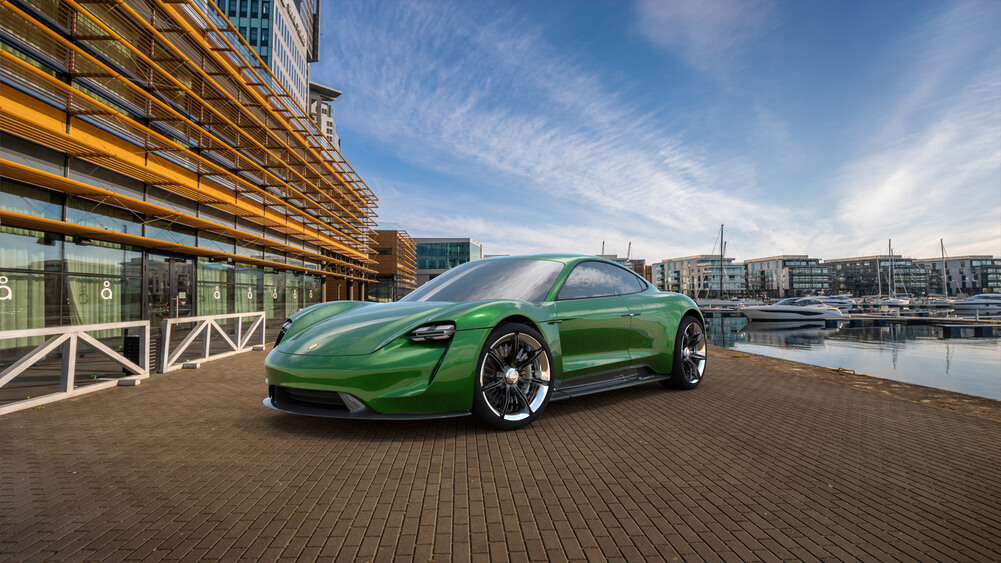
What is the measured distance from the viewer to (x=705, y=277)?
506 ft

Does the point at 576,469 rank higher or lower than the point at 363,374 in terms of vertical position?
lower

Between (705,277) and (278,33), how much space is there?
138 m

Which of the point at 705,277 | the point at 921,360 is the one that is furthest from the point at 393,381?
the point at 705,277

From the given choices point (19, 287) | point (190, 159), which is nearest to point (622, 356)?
point (19, 287)

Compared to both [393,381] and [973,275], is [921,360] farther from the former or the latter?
[973,275]

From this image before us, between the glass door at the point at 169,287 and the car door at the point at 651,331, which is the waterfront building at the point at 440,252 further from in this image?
the car door at the point at 651,331

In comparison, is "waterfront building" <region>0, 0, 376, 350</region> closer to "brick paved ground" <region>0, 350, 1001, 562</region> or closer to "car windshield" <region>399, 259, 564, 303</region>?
"brick paved ground" <region>0, 350, 1001, 562</region>

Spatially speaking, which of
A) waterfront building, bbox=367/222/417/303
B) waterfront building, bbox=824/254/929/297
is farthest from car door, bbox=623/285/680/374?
→ waterfront building, bbox=824/254/929/297

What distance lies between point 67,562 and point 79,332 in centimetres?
451

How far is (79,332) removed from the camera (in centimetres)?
507

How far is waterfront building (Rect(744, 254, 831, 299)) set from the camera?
149 metres

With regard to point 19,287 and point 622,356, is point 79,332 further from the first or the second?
point 19,287

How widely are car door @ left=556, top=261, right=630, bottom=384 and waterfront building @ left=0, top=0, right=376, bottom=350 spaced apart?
25.1 feet

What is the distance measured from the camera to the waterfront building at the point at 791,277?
148750 mm
